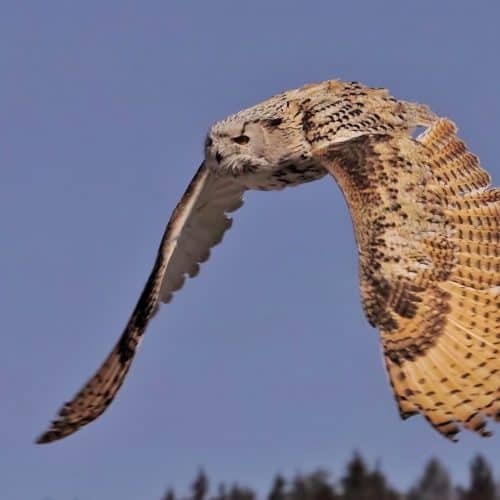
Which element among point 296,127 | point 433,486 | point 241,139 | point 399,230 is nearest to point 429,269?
point 399,230

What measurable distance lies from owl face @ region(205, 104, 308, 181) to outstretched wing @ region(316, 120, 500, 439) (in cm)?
53

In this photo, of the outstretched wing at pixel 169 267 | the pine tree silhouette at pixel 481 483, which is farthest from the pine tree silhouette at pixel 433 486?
the outstretched wing at pixel 169 267

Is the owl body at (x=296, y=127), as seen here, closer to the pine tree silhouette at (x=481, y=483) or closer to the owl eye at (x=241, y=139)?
the owl eye at (x=241, y=139)

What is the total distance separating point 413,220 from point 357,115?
1242 mm

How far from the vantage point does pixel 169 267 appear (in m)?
16.7

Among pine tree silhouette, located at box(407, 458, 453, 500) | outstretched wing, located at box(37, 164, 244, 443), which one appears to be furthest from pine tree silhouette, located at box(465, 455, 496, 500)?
outstretched wing, located at box(37, 164, 244, 443)

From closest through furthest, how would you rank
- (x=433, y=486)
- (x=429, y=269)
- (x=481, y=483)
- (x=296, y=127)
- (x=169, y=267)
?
(x=429, y=269) < (x=296, y=127) < (x=169, y=267) < (x=481, y=483) < (x=433, y=486)

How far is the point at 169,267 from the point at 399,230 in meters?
3.67

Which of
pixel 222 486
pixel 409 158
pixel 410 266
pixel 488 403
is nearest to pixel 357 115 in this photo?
pixel 409 158

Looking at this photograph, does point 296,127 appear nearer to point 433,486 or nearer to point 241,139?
point 241,139

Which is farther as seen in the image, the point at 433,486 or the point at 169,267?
the point at 433,486

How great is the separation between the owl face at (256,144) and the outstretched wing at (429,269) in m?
0.53

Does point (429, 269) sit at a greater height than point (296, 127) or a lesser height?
lesser

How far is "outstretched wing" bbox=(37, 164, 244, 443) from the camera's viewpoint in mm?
14859
